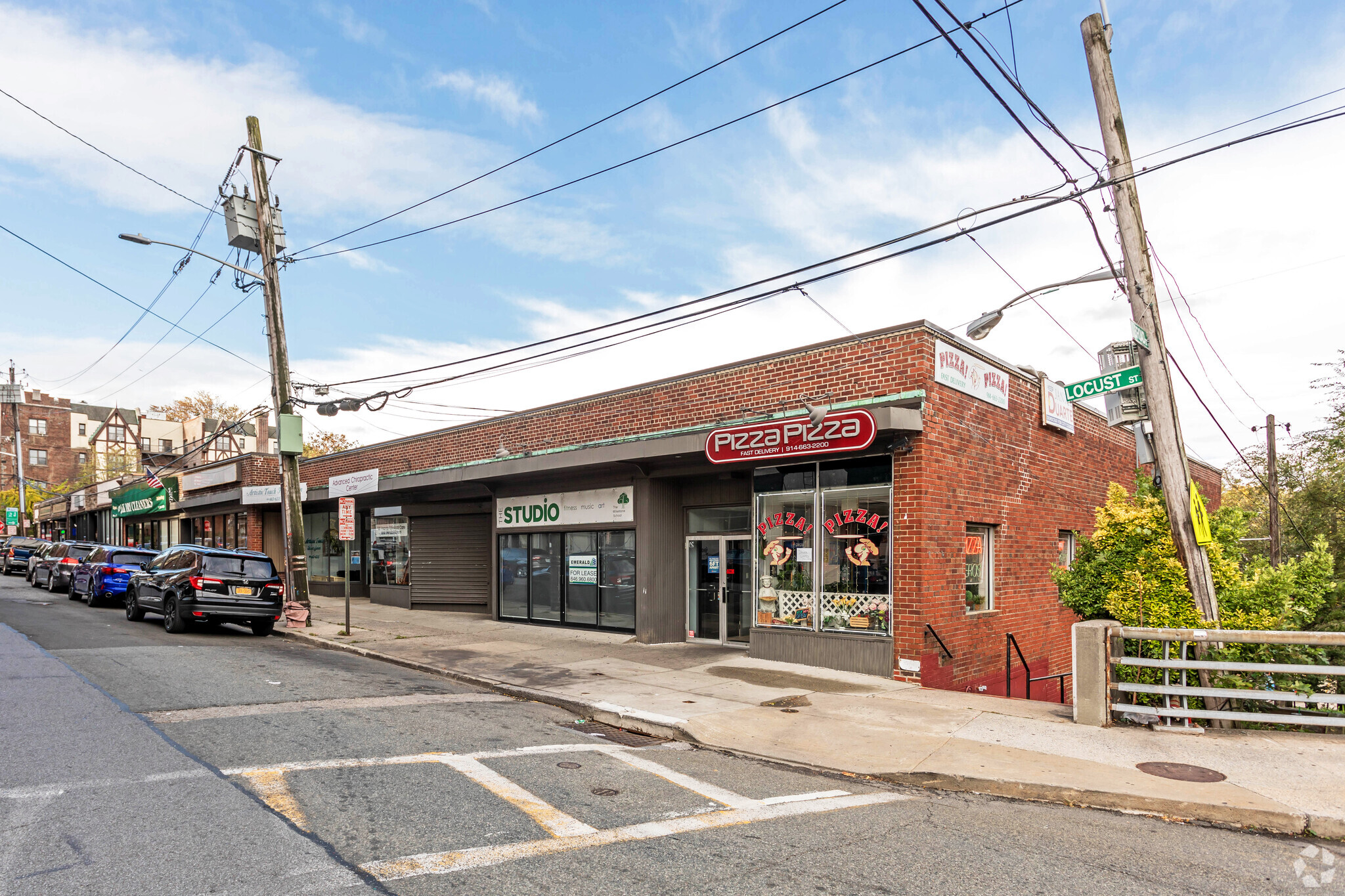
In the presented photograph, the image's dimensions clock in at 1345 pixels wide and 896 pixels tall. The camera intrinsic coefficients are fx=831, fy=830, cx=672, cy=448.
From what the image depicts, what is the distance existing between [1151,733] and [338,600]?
23211 millimetres

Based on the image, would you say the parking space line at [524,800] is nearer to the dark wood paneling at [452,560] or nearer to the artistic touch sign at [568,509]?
the artistic touch sign at [568,509]

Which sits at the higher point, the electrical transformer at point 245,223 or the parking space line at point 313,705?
the electrical transformer at point 245,223

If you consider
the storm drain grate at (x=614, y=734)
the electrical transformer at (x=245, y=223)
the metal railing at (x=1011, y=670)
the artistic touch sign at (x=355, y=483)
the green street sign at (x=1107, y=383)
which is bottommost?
the metal railing at (x=1011, y=670)

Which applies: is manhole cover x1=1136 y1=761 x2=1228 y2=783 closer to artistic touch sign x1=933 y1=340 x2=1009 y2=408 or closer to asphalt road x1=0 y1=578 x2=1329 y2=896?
asphalt road x1=0 y1=578 x2=1329 y2=896

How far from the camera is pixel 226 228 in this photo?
19.8 metres

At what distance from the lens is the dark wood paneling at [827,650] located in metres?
11.8

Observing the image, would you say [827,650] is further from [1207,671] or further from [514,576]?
[514,576]

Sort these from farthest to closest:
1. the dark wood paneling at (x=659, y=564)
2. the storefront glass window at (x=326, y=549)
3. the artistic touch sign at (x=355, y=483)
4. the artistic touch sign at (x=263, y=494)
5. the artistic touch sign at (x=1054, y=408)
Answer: the storefront glass window at (x=326, y=549)
the artistic touch sign at (x=263, y=494)
the artistic touch sign at (x=355, y=483)
the artistic touch sign at (x=1054, y=408)
the dark wood paneling at (x=659, y=564)

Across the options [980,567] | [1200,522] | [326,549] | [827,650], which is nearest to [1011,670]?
[980,567]

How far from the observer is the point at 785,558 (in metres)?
13.3

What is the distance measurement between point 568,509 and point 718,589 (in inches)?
164

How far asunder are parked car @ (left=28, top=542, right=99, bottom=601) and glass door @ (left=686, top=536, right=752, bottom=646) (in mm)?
19935

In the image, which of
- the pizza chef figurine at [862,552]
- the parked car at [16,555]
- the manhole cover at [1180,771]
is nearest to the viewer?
the manhole cover at [1180,771]

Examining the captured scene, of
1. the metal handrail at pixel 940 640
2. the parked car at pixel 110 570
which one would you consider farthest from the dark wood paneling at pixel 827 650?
the parked car at pixel 110 570
